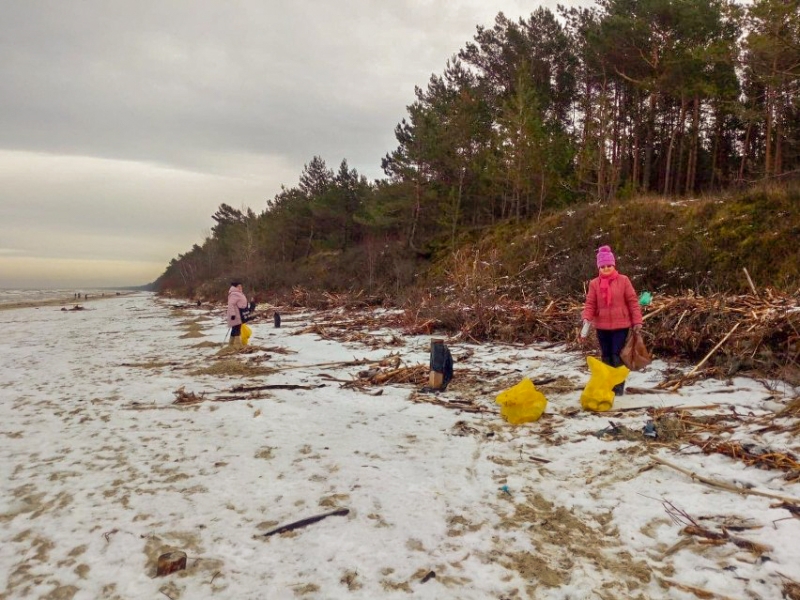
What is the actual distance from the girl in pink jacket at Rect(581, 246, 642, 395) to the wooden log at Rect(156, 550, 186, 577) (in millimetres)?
4904

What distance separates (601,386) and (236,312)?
8.53 meters

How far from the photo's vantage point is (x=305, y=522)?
2.94m

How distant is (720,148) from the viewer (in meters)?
26.5

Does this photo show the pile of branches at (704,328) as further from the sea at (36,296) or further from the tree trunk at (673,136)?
the sea at (36,296)

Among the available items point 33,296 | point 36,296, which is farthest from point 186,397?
point 33,296

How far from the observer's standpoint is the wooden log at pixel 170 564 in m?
2.44

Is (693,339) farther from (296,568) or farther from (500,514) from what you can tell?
(296,568)

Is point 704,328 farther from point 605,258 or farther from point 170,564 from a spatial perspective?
point 170,564

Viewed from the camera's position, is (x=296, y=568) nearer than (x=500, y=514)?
Yes

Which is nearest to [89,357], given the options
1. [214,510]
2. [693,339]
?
[214,510]

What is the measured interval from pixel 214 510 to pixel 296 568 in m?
0.97

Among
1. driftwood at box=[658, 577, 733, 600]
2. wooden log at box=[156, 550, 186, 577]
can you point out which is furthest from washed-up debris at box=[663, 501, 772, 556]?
wooden log at box=[156, 550, 186, 577]

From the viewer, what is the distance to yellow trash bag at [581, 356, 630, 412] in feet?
16.6

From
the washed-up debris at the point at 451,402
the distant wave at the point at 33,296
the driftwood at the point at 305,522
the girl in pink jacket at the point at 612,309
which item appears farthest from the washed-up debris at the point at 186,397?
the distant wave at the point at 33,296
